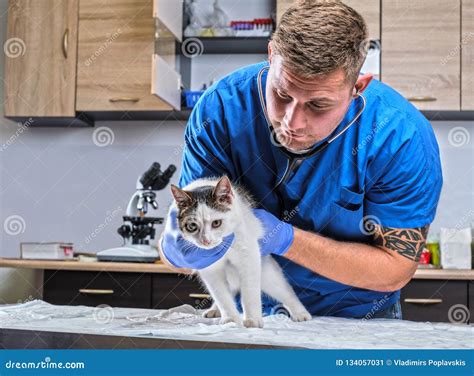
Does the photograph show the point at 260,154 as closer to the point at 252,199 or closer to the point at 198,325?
the point at 252,199

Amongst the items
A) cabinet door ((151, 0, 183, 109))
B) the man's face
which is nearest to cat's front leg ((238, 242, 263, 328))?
the man's face

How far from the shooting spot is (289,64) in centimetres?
105

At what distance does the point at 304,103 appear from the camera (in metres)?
1.08

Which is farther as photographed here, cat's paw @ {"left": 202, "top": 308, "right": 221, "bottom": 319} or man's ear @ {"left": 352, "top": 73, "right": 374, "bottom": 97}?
cat's paw @ {"left": 202, "top": 308, "right": 221, "bottom": 319}

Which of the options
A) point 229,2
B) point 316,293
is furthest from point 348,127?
point 229,2

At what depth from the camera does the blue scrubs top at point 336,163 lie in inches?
51.9

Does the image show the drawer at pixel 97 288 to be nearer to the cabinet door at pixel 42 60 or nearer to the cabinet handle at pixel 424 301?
the cabinet door at pixel 42 60

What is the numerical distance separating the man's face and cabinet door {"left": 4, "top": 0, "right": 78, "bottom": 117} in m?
1.85

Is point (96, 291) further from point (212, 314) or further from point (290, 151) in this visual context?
point (290, 151)

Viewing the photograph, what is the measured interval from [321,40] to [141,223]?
166 cm

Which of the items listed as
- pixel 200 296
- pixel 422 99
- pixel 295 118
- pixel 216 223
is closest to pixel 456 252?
pixel 422 99

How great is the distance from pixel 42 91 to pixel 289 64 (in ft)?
6.69

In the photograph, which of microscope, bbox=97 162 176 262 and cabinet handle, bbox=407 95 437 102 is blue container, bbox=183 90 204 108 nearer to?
microscope, bbox=97 162 176 262

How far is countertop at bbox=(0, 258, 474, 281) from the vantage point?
228 cm
